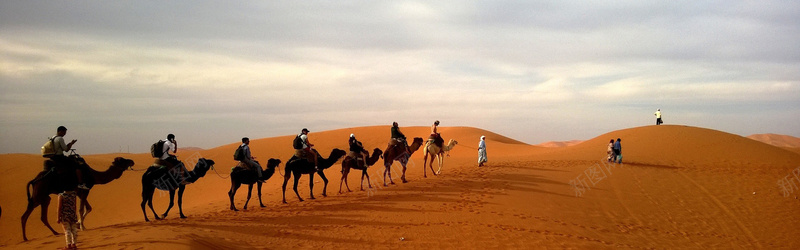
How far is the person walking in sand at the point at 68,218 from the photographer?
9.22 metres

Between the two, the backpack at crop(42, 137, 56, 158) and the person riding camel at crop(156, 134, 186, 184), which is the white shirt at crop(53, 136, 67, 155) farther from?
the person riding camel at crop(156, 134, 186, 184)

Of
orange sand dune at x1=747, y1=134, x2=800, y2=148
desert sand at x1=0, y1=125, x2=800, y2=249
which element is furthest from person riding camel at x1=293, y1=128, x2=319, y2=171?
orange sand dune at x1=747, y1=134, x2=800, y2=148

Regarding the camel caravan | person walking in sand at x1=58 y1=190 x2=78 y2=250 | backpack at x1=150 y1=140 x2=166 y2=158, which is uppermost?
backpack at x1=150 y1=140 x2=166 y2=158

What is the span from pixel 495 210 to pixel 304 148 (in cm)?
673

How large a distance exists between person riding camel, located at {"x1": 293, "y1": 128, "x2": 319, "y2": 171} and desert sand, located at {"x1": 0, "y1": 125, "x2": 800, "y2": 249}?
63.1 inches

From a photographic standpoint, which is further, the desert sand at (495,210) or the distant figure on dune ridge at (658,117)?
the distant figure on dune ridge at (658,117)

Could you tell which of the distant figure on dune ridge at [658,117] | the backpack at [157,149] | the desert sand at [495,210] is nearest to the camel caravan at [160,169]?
the backpack at [157,149]

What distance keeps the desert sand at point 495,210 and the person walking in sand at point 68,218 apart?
46 cm

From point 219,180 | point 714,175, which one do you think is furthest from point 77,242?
point 714,175

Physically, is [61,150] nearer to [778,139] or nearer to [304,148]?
[304,148]

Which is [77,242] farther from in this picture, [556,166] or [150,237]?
[556,166]

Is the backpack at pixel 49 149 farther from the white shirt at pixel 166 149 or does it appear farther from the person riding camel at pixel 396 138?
the person riding camel at pixel 396 138

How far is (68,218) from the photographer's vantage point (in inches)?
365

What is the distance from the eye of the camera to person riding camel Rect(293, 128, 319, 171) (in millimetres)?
16078
